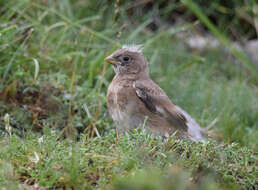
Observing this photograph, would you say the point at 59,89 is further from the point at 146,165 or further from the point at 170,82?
the point at 146,165

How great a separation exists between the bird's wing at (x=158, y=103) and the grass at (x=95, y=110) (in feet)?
1.84

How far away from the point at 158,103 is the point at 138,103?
0.23 m

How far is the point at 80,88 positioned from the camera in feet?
16.7

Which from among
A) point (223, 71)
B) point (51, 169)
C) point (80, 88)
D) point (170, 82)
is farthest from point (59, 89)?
point (223, 71)

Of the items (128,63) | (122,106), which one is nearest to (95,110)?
(128,63)

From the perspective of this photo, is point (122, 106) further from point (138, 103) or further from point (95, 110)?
point (95, 110)

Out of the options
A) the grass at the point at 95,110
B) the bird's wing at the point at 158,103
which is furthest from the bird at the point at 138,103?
the grass at the point at 95,110

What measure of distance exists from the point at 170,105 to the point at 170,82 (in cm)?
185

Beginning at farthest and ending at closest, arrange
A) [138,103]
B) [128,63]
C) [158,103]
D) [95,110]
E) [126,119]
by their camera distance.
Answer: [95,110]
[128,63]
[158,103]
[138,103]
[126,119]

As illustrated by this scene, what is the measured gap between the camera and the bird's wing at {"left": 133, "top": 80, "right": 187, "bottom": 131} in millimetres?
4316

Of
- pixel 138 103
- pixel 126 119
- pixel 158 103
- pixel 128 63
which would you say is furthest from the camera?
pixel 128 63

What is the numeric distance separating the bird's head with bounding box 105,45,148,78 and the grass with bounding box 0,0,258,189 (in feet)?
1.32

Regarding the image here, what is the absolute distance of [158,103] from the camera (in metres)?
4.36

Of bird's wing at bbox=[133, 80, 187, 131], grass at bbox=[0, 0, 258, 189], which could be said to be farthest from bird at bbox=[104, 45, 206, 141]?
grass at bbox=[0, 0, 258, 189]
